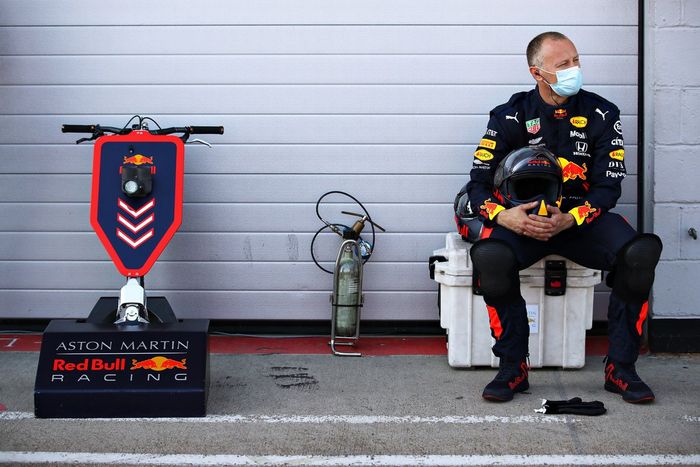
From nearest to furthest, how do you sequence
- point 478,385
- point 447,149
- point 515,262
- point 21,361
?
point 515,262 < point 478,385 < point 21,361 < point 447,149

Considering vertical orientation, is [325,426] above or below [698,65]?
below

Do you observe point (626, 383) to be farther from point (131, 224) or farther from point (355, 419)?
point (131, 224)

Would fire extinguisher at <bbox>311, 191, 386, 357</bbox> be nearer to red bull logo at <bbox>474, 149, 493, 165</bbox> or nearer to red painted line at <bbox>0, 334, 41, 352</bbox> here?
red bull logo at <bbox>474, 149, 493, 165</bbox>

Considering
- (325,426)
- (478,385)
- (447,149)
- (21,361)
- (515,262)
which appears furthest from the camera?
(447,149)

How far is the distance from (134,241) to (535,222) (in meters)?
2.15

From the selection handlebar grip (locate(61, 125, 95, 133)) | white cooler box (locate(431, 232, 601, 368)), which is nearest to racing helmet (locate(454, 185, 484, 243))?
white cooler box (locate(431, 232, 601, 368))

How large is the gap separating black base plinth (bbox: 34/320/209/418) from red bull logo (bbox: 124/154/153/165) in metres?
1.15

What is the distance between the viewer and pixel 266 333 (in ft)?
20.1

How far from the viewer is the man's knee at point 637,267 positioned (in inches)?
183

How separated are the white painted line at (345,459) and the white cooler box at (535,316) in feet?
4.34

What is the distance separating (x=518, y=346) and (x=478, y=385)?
40 cm

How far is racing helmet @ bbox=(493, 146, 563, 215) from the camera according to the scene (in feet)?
15.7

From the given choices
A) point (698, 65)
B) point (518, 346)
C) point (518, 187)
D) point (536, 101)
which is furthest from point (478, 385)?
point (698, 65)

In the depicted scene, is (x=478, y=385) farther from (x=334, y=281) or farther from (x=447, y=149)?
(x=447, y=149)
